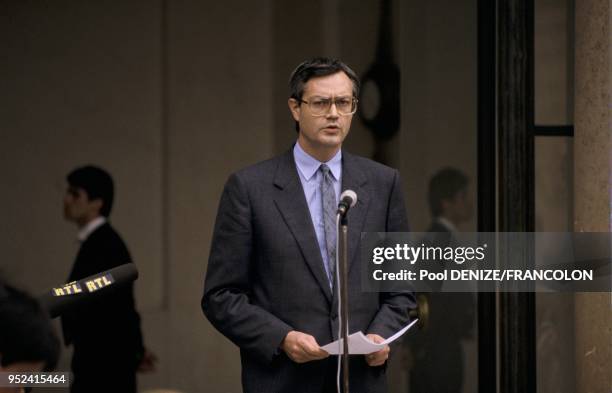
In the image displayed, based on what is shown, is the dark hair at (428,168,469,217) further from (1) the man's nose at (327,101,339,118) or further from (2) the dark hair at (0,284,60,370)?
(2) the dark hair at (0,284,60,370)

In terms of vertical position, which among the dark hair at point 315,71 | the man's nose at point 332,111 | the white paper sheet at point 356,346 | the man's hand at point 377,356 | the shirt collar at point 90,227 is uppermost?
the dark hair at point 315,71

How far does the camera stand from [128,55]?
6445mm

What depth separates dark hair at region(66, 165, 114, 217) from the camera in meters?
5.80

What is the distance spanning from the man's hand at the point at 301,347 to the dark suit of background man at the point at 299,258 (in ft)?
0.07

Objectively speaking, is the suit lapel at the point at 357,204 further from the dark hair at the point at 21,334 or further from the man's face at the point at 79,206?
the man's face at the point at 79,206

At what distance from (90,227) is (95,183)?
0.29 m

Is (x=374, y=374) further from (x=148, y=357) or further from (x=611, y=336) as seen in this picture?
(x=148, y=357)

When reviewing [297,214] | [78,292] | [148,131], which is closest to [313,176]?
[297,214]

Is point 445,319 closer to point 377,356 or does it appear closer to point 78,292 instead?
point 377,356

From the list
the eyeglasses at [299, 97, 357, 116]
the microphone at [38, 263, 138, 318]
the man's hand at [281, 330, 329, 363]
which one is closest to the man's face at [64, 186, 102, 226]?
the eyeglasses at [299, 97, 357, 116]

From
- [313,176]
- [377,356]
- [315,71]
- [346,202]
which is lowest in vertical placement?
[377,356]

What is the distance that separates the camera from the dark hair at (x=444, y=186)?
5938 mm

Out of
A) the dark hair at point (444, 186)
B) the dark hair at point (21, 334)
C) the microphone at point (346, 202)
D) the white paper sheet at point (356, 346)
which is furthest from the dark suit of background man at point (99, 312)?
the dark hair at point (21, 334)

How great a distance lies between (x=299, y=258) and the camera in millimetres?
3268
